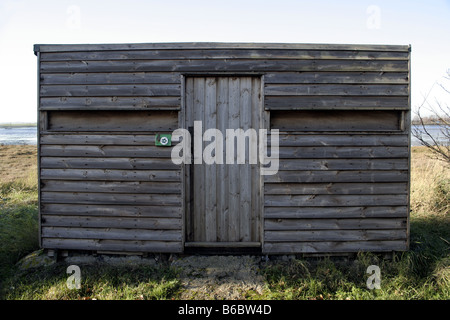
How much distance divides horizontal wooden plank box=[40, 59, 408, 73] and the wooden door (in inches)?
7.3

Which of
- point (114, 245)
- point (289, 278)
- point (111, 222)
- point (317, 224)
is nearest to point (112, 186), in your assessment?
point (111, 222)

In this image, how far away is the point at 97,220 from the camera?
436 centimetres

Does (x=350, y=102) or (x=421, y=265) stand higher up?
(x=350, y=102)

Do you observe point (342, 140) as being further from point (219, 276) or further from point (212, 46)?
point (219, 276)

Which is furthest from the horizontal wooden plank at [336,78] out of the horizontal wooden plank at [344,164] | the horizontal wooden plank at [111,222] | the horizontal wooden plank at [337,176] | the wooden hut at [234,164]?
the horizontal wooden plank at [111,222]

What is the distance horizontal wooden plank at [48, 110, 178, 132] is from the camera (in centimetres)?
434

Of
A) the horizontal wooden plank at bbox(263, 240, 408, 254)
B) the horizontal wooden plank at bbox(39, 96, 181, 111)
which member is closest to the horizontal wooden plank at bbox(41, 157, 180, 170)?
the horizontal wooden plank at bbox(39, 96, 181, 111)

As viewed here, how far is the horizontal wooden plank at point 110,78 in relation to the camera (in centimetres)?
426

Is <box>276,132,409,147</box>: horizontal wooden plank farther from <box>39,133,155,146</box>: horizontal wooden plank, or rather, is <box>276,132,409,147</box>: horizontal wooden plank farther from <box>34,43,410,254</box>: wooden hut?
<box>39,133,155,146</box>: horizontal wooden plank

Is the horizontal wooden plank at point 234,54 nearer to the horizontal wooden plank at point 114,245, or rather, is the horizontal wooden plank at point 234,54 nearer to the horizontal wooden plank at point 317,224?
the horizontal wooden plank at point 317,224

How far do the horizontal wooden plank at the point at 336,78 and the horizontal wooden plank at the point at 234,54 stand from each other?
246 mm

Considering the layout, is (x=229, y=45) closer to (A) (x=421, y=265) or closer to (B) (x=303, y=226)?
(B) (x=303, y=226)
